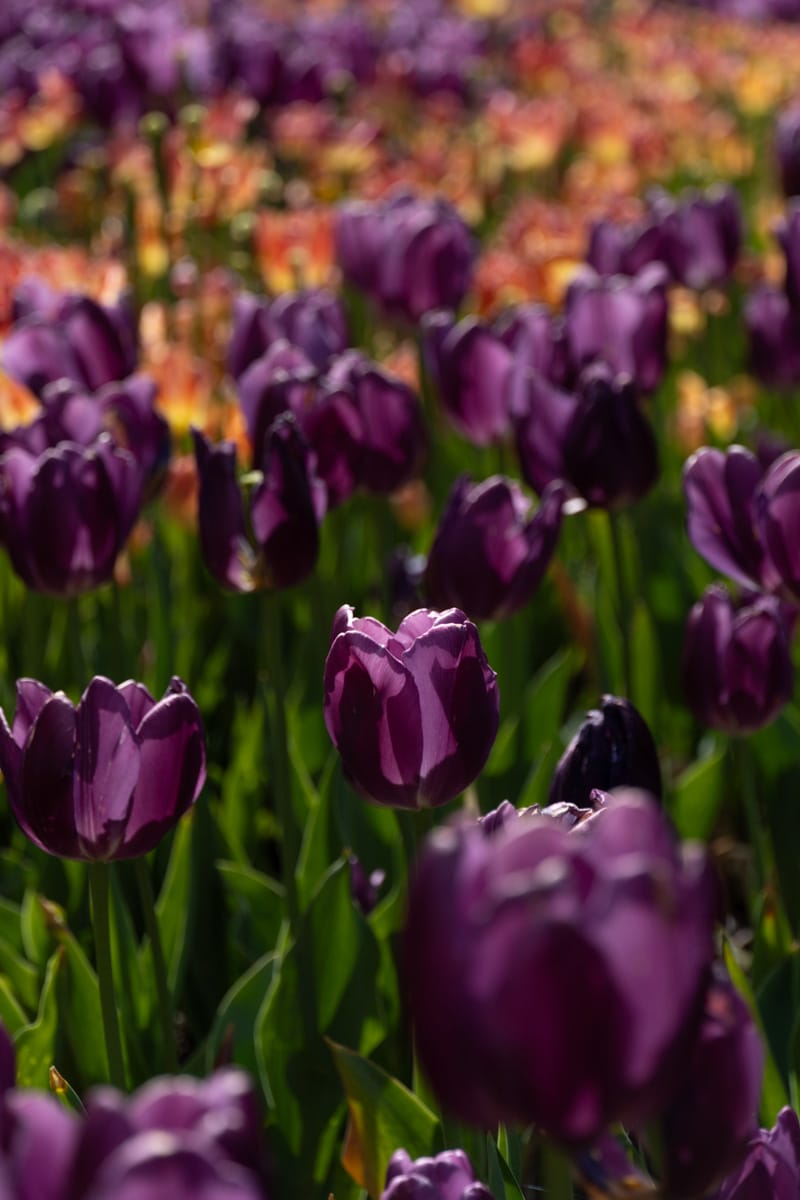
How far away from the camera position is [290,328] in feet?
8.63

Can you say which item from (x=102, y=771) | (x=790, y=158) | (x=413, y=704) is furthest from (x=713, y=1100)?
(x=790, y=158)

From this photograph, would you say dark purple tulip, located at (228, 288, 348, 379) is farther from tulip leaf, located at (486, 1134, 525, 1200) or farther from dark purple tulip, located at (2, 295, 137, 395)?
tulip leaf, located at (486, 1134, 525, 1200)

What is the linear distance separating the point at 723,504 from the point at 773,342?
4.62 ft

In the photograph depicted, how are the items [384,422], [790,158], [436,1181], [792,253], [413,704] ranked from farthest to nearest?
[790,158] < [792,253] < [384,422] < [413,704] < [436,1181]

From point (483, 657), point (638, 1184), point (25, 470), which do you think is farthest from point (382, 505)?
point (638, 1184)

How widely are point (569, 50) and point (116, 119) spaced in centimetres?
558

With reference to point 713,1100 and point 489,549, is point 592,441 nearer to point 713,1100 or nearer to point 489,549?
point 489,549

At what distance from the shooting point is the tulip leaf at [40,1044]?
156 cm

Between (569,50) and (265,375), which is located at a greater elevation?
(265,375)

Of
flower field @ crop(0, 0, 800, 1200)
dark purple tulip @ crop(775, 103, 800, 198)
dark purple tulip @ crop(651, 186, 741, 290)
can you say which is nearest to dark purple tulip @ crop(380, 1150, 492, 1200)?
flower field @ crop(0, 0, 800, 1200)

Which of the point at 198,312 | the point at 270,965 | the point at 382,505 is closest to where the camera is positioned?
the point at 270,965

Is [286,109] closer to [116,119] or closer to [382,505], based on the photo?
[116,119]

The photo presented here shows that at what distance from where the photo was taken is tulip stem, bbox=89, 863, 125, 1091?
4.53ft

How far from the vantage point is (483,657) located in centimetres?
128
